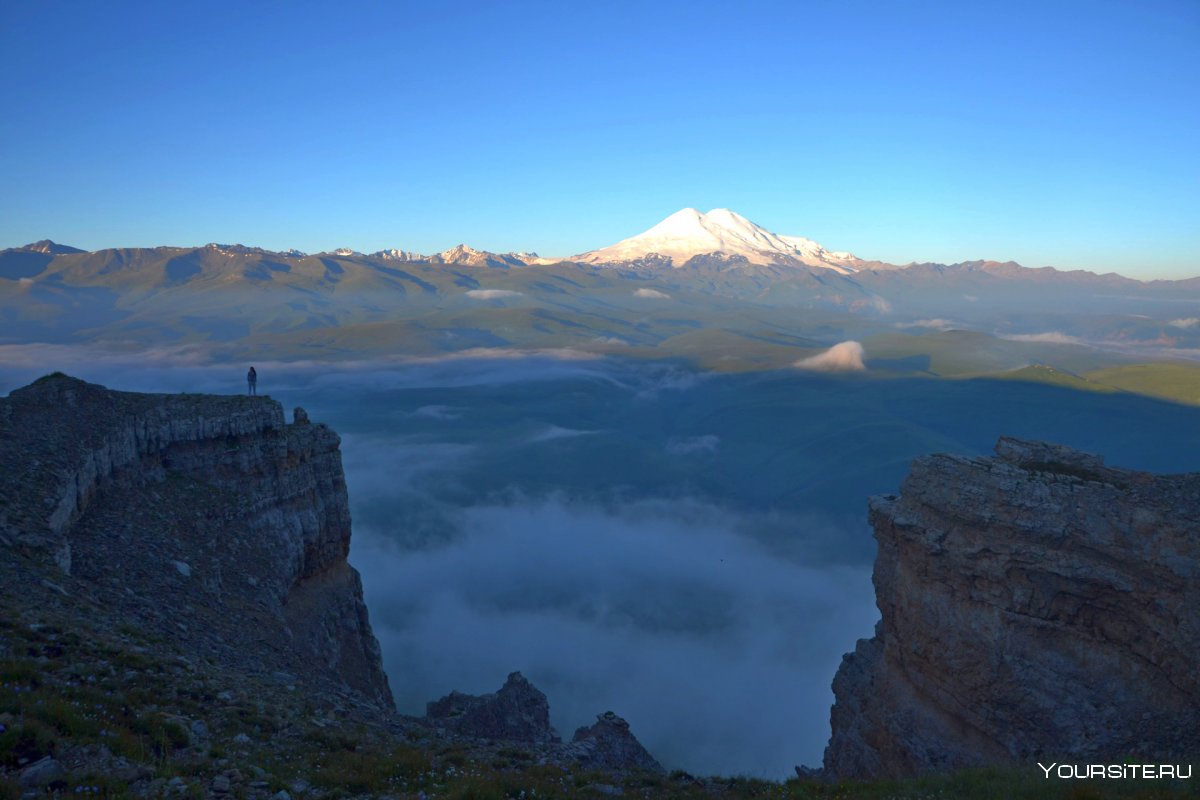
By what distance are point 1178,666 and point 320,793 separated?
21471mm

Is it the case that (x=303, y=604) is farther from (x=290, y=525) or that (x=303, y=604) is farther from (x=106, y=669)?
(x=106, y=669)

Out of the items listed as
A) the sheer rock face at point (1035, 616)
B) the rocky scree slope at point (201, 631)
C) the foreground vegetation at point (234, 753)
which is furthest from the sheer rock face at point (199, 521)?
the sheer rock face at point (1035, 616)

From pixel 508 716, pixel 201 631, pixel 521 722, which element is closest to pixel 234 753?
pixel 201 631

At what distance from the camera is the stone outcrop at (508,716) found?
30.3 m

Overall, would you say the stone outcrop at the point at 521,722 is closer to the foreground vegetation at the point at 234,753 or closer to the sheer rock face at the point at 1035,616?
the sheer rock face at the point at 1035,616

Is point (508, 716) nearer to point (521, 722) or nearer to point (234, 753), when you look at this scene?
point (521, 722)

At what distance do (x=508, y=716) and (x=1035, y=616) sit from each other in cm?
2102

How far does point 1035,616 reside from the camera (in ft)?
70.8

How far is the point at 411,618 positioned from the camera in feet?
286

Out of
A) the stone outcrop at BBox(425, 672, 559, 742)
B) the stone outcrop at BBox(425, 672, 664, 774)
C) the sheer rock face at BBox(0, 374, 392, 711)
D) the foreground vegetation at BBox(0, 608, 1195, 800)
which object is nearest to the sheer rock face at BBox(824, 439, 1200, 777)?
the foreground vegetation at BBox(0, 608, 1195, 800)

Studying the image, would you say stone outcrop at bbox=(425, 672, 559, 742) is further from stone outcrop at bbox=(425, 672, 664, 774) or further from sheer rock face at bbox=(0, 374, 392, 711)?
sheer rock face at bbox=(0, 374, 392, 711)

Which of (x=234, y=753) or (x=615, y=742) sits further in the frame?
(x=615, y=742)

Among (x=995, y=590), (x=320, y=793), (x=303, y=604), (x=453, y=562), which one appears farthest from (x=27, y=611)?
(x=453, y=562)

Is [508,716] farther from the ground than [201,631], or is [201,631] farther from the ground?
[201,631]
